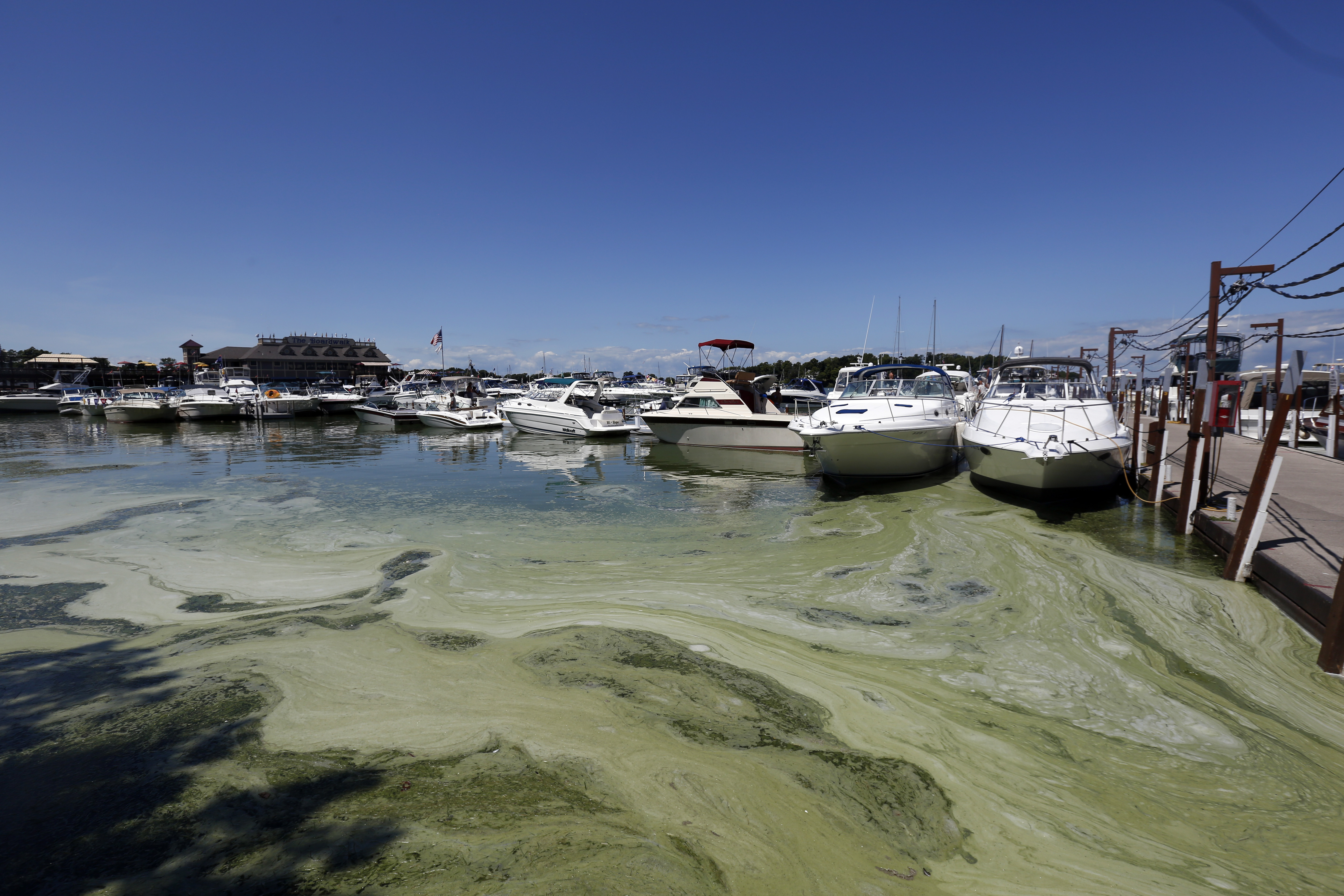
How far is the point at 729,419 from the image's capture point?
70.9ft

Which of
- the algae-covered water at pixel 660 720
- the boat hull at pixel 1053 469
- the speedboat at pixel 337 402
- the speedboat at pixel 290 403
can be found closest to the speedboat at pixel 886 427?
the boat hull at pixel 1053 469

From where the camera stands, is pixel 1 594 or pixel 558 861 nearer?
pixel 558 861

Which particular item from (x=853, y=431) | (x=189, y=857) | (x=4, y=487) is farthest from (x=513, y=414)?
(x=189, y=857)

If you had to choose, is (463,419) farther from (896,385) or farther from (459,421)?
(896,385)

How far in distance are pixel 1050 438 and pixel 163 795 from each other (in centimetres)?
1157

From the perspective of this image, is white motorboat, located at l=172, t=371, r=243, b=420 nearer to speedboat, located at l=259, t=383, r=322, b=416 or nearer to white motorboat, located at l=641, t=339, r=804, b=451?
speedboat, located at l=259, t=383, r=322, b=416

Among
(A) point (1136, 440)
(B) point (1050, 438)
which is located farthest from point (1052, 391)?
(B) point (1050, 438)

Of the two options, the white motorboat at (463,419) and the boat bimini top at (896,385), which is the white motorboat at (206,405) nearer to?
the white motorboat at (463,419)

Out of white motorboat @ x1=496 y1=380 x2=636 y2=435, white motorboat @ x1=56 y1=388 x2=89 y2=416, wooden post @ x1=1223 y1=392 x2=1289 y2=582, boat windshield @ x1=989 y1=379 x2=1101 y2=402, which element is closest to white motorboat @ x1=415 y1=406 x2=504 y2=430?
white motorboat @ x1=496 y1=380 x2=636 y2=435

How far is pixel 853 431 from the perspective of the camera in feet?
40.3

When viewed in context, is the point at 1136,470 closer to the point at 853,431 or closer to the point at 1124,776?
the point at 853,431

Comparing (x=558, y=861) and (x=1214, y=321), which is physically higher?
(x=1214, y=321)

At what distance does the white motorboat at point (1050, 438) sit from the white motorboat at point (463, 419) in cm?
2392

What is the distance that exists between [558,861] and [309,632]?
401cm
